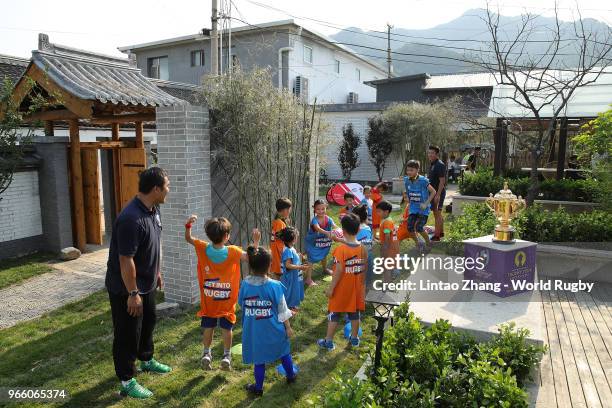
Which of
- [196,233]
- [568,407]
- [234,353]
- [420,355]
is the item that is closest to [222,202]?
[196,233]

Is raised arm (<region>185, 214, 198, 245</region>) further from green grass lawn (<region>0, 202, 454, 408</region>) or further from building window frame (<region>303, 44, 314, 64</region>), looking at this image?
building window frame (<region>303, 44, 314, 64</region>)

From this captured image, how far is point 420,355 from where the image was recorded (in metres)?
3.06

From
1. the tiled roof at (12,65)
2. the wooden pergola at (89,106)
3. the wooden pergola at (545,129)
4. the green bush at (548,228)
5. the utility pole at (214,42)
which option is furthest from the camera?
the utility pole at (214,42)

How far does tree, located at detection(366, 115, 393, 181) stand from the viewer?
1948cm

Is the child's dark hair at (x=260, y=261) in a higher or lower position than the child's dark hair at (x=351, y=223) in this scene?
lower

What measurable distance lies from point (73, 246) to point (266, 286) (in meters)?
6.72

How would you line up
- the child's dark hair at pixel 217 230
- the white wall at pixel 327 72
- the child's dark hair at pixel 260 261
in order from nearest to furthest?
the child's dark hair at pixel 260 261, the child's dark hair at pixel 217 230, the white wall at pixel 327 72

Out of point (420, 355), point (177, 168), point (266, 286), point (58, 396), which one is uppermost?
point (177, 168)

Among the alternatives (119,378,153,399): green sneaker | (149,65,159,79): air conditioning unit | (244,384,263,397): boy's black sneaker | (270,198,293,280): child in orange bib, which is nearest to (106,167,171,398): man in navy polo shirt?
(119,378,153,399): green sneaker

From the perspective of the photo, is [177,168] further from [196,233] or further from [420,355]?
[420,355]

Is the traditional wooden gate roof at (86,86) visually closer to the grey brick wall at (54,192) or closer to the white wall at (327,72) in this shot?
the grey brick wall at (54,192)

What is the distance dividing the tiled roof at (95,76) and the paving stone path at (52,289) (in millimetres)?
2838
